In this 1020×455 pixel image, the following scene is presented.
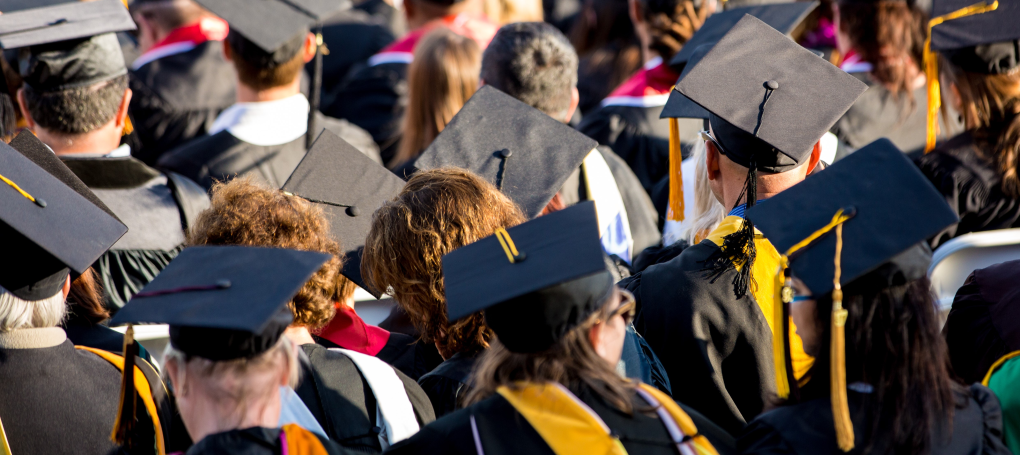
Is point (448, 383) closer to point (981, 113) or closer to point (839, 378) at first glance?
point (839, 378)

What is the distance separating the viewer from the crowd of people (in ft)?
5.69

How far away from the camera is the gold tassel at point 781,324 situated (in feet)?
6.23

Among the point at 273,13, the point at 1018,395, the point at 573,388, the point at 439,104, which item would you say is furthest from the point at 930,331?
the point at 273,13

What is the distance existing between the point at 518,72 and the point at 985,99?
5.90ft

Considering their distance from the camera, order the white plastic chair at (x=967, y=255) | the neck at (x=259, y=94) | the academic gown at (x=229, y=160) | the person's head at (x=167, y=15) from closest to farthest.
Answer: the white plastic chair at (x=967, y=255) < the academic gown at (x=229, y=160) < the neck at (x=259, y=94) < the person's head at (x=167, y=15)

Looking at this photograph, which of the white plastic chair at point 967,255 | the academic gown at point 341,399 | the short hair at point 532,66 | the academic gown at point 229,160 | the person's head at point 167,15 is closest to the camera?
the academic gown at point 341,399

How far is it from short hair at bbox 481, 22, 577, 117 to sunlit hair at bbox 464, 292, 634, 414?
2096 millimetres

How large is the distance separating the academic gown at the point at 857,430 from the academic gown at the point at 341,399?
785 mm

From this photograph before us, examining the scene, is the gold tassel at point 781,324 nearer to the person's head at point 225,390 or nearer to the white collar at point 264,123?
the person's head at point 225,390

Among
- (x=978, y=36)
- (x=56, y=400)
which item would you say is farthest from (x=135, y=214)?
(x=978, y=36)

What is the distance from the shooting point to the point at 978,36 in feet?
11.3

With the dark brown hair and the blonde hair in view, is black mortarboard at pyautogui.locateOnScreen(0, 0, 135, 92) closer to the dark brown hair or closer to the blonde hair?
the blonde hair

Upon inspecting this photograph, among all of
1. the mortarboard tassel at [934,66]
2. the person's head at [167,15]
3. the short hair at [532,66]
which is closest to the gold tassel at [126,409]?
the short hair at [532,66]

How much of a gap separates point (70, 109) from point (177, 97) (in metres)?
1.93
